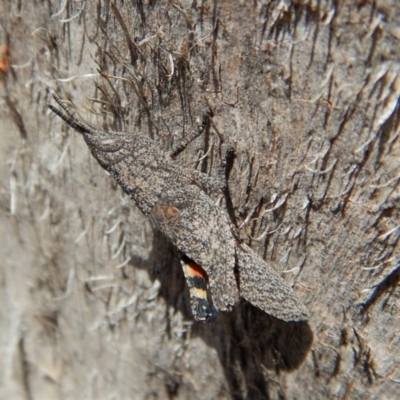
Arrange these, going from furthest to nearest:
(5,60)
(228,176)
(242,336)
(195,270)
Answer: (5,60) < (242,336) < (195,270) < (228,176)

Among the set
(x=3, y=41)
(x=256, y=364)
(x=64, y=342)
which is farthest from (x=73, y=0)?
(x=64, y=342)

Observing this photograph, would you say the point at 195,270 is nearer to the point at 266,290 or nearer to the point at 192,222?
the point at 192,222

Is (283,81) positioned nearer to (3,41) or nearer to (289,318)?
(289,318)

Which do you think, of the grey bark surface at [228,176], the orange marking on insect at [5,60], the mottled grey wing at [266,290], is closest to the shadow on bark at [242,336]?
the grey bark surface at [228,176]

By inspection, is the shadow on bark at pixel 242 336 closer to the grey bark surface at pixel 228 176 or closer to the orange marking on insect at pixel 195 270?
the grey bark surface at pixel 228 176

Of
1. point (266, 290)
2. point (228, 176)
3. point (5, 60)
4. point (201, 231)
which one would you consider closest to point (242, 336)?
point (266, 290)

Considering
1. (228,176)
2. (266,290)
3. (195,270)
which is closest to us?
(228,176)

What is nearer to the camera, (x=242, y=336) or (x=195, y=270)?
(x=195, y=270)
